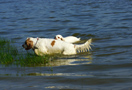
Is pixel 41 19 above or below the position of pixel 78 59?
above

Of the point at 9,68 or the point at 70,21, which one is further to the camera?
the point at 70,21

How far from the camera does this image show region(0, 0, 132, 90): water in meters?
7.23

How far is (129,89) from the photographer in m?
6.45

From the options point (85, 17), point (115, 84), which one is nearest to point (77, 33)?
point (85, 17)

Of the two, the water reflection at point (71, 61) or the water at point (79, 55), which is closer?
the water at point (79, 55)

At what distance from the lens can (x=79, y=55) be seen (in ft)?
36.5

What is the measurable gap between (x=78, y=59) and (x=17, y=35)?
21.9 feet

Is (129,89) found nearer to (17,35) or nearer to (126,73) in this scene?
(126,73)

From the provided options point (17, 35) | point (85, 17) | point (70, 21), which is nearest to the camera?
point (17, 35)

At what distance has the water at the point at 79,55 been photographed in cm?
723

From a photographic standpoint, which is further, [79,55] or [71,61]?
[79,55]

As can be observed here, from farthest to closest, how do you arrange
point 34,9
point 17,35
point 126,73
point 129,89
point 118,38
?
point 34,9, point 17,35, point 118,38, point 126,73, point 129,89

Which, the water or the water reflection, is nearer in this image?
the water

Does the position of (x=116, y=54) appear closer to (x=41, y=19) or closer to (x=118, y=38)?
(x=118, y=38)
